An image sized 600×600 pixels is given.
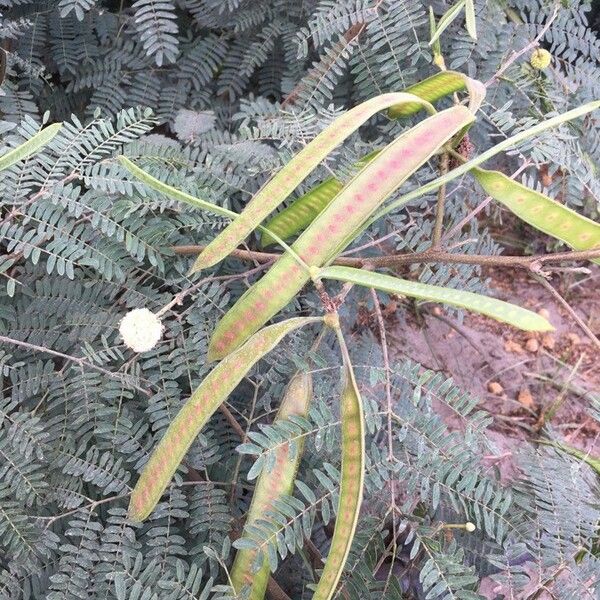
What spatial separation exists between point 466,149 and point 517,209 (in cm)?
18

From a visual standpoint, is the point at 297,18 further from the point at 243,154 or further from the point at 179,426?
the point at 179,426

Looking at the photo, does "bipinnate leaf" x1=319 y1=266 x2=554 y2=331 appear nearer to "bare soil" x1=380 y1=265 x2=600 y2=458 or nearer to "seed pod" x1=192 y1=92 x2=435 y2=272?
"seed pod" x1=192 y1=92 x2=435 y2=272

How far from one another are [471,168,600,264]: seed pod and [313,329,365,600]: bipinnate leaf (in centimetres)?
27

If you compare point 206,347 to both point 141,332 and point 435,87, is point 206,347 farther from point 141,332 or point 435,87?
point 435,87

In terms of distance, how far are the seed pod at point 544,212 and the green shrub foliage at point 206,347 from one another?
0.16 meters

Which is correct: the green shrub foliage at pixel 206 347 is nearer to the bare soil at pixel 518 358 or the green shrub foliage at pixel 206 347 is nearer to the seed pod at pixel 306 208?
the seed pod at pixel 306 208

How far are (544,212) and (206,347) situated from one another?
0.51m

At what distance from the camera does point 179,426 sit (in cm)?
76

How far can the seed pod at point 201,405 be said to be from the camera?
72 centimetres

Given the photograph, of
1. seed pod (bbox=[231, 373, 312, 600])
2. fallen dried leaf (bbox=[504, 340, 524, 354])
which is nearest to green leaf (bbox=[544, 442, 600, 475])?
seed pod (bbox=[231, 373, 312, 600])

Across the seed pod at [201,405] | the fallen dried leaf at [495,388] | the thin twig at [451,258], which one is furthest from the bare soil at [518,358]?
the seed pod at [201,405]

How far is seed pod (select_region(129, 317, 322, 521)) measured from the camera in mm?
725

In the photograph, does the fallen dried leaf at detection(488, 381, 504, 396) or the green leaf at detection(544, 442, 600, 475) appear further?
the fallen dried leaf at detection(488, 381, 504, 396)

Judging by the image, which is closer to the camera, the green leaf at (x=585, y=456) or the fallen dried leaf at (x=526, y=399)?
the green leaf at (x=585, y=456)
